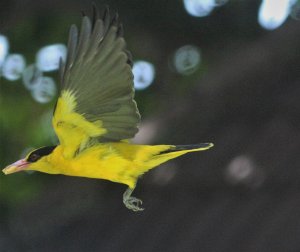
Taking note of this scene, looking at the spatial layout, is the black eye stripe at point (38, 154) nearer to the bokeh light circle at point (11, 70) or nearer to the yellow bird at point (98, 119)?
the yellow bird at point (98, 119)

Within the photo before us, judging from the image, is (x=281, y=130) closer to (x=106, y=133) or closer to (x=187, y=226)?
(x=187, y=226)

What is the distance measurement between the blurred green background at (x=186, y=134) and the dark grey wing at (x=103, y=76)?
236 millimetres

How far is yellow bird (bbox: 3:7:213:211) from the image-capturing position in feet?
1.74

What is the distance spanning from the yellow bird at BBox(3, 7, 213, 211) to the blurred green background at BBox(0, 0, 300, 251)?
23 centimetres

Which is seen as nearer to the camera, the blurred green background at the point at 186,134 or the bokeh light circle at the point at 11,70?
the bokeh light circle at the point at 11,70

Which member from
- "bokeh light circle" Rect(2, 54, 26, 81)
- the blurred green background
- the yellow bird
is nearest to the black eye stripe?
the yellow bird

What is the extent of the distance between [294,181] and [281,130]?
32 centimetres

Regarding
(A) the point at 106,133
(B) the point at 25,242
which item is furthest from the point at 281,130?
(A) the point at 106,133

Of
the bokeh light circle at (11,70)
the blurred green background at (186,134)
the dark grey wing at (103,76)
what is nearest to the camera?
the dark grey wing at (103,76)

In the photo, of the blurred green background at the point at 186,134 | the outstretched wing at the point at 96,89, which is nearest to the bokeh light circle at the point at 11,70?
the blurred green background at the point at 186,134

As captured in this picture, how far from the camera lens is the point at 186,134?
158 centimetres

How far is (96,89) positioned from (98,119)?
0.10ft

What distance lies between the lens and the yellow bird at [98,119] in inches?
20.9

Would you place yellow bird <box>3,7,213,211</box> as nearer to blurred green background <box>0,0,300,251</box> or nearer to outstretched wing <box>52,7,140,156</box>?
outstretched wing <box>52,7,140,156</box>
